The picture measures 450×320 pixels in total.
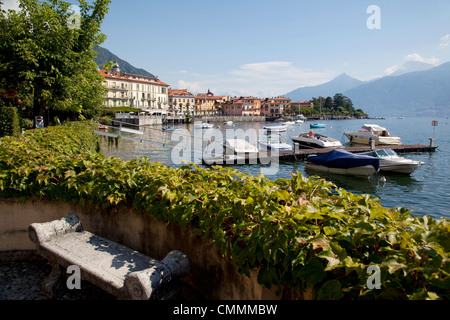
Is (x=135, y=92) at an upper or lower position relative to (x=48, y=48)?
upper

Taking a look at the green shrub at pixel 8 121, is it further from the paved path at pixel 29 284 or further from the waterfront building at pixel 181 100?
the waterfront building at pixel 181 100

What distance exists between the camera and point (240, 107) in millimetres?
Answer: 168250

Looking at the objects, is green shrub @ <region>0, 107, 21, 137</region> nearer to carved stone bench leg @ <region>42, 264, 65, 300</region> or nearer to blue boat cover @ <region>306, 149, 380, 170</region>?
carved stone bench leg @ <region>42, 264, 65, 300</region>

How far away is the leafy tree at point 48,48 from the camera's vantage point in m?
17.4

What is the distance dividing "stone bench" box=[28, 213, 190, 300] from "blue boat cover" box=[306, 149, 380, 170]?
74.7 feet

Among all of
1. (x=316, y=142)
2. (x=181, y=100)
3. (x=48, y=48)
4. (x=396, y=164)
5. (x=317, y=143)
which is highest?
(x=181, y=100)

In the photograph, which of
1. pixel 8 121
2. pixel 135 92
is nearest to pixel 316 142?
pixel 8 121

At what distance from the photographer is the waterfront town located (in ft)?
388

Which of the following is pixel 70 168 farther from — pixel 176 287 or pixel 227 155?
pixel 227 155

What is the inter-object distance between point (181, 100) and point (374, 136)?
123056 mm

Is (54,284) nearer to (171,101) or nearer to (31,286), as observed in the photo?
(31,286)

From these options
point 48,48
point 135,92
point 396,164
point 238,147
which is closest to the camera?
point 48,48

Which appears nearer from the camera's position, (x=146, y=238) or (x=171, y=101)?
(x=146, y=238)

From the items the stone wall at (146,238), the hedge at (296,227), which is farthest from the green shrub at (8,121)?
the hedge at (296,227)
